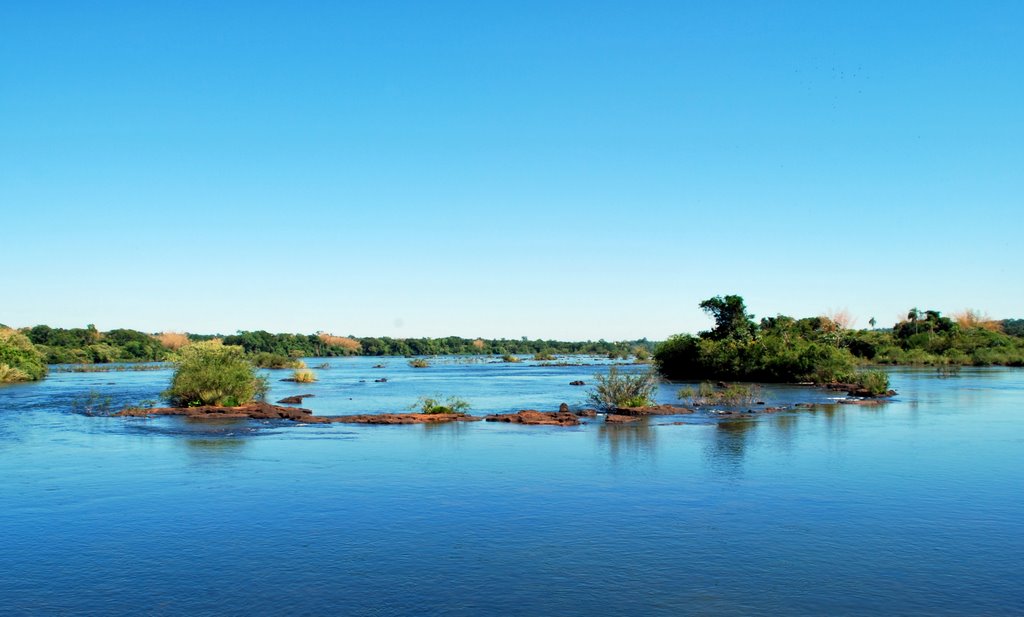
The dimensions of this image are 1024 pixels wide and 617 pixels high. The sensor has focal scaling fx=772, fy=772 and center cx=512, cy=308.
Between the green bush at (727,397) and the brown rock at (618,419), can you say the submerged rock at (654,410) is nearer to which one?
the brown rock at (618,419)

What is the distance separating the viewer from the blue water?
361 inches

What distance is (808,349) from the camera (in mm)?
52344

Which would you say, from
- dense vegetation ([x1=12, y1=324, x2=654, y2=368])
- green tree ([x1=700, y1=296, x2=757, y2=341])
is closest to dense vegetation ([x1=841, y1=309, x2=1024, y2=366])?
green tree ([x1=700, y1=296, x2=757, y2=341])

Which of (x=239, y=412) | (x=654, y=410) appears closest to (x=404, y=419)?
(x=239, y=412)

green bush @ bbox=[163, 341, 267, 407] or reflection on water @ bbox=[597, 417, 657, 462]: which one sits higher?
green bush @ bbox=[163, 341, 267, 407]

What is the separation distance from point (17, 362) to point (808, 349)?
57220 millimetres

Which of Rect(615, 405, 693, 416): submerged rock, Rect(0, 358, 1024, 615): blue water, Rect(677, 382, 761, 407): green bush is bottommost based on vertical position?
Rect(0, 358, 1024, 615): blue water

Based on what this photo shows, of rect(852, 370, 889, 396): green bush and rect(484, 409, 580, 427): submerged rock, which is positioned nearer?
rect(484, 409, 580, 427): submerged rock

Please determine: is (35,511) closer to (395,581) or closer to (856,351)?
(395,581)

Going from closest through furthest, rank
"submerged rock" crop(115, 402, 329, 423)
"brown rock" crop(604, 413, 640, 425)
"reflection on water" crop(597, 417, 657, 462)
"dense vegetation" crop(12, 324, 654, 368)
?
1. "reflection on water" crop(597, 417, 657, 462)
2. "brown rock" crop(604, 413, 640, 425)
3. "submerged rock" crop(115, 402, 329, 423)
4. "dense vegetation" crop(12, 324, 654, 368)

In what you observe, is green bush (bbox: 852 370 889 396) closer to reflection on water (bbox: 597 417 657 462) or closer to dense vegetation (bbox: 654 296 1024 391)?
dense vegetation (bbox: 654 296 1024 391)

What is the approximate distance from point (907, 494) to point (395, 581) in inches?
404

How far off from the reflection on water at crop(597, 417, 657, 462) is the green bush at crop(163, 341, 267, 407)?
15.1m

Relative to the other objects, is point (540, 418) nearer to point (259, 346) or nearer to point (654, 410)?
point (654, 410)
